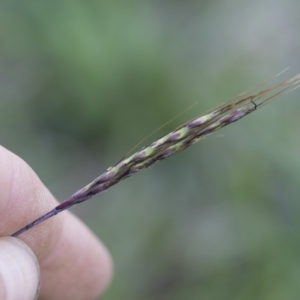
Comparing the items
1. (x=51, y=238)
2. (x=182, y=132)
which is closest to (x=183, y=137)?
(x=182, y=132)

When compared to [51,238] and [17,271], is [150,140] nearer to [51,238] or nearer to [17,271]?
[51,238]

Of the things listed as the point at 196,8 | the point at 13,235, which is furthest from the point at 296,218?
the point at 13,235

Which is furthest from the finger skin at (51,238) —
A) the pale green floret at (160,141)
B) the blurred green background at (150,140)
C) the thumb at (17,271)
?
the pale green floret at (160,141)

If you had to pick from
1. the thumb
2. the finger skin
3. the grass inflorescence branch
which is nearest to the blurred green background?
the finger skin

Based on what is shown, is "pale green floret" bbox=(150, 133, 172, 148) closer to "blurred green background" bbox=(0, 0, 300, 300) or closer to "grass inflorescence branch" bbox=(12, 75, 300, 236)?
"grass inflorescence branch" bbox=(12, 75, 300, 236)

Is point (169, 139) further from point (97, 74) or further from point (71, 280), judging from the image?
point (97, 74)

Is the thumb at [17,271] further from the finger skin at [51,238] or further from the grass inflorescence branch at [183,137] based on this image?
the grass inflorescence branch at [183,137]

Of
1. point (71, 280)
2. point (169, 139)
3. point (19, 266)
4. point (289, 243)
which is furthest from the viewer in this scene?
point (289, 243)
